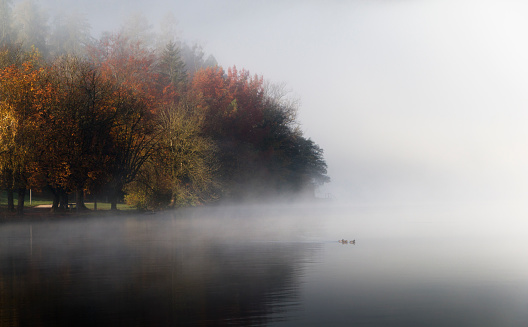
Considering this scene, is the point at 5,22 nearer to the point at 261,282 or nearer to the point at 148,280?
the point at 148,280

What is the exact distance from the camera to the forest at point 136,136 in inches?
1972

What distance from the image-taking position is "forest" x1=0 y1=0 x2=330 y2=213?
50.1m

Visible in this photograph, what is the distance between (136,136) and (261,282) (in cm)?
4628

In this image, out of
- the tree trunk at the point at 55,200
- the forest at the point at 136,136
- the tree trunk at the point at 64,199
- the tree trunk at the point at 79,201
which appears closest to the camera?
the forest at the point at 136,136

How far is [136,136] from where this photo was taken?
205 ft

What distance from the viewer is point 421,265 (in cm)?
2284

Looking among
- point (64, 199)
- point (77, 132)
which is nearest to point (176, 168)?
point (64, 199)

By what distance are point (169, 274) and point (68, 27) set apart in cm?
13677

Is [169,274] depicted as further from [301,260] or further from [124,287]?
[301,260]


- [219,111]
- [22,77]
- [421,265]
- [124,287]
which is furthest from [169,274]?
[219,111]

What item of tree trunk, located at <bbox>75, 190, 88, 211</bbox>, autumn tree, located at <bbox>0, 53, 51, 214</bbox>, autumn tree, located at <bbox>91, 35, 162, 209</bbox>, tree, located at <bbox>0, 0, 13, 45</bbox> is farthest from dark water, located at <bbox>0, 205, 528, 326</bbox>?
tree, located at <bbox>0, 0, 13, 45</bbox>

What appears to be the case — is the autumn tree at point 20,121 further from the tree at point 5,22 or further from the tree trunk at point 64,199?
the tree at point 5,22

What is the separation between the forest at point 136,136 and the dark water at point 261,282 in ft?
60.3

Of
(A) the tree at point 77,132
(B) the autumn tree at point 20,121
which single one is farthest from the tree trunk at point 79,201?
(B) the autumn tree at point 20,121
